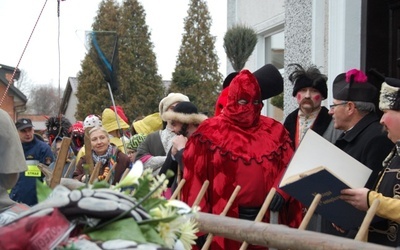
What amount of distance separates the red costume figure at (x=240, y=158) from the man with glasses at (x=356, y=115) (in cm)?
39

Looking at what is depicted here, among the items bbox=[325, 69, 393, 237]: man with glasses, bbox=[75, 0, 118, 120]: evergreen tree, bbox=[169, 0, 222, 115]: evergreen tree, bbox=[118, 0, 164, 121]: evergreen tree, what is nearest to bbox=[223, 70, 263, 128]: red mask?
bbox=[325, 69, 393, 237]: man with glasses

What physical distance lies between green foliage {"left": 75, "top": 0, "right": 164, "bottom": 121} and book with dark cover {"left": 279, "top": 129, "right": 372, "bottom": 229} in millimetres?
33113

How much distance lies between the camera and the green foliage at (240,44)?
24.9ft

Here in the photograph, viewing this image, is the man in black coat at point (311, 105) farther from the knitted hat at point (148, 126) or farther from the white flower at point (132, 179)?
the white flower at point (132, 179)

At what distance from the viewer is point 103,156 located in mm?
6934

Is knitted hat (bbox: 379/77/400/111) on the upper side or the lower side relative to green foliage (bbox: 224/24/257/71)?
lower

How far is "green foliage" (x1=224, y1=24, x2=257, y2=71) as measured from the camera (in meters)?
7.58

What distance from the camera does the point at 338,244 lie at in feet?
9.17

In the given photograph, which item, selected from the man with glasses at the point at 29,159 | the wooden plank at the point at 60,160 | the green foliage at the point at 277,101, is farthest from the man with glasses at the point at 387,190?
the man with glasses at the point at 29,159

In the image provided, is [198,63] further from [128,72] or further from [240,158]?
[240,158]

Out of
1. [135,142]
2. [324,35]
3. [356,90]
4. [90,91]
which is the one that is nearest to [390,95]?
[356,90]

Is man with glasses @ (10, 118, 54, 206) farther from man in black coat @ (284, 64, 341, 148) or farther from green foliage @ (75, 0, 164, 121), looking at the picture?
green foliage @ (75, 0, 164, 121)

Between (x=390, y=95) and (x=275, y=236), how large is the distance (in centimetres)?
107

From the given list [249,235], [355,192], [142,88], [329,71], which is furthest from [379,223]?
[142,88]
